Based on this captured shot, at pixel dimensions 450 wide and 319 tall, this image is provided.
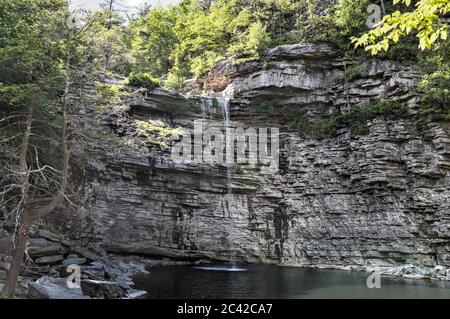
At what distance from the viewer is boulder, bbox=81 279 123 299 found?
11.0 meters

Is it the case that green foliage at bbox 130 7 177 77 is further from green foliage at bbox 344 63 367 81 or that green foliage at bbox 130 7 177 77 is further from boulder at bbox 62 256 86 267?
boulder at bbox 62 256 86 267

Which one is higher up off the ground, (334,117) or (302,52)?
(302,52)

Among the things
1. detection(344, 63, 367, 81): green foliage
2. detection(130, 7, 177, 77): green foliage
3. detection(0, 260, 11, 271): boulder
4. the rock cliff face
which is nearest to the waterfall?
the rock cliff face

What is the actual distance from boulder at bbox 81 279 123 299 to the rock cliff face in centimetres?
815

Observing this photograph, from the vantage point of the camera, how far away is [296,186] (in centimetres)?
2203

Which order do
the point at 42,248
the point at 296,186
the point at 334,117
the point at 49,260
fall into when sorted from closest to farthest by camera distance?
1. the point at 49,260
2. the point at 42,248
3. the point at 296,186
4. the point at 334,117

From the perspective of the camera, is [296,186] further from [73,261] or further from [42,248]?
[42,248]

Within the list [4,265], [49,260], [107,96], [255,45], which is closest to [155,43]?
[255,45]

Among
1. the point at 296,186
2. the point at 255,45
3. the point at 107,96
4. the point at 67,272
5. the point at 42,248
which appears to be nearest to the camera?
the point at 107,96

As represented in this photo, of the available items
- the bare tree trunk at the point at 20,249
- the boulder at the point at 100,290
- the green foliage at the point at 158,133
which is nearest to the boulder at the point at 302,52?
the green foliage at the point at 158,133

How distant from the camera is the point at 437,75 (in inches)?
733

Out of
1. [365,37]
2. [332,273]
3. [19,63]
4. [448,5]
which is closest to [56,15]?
[19,63]

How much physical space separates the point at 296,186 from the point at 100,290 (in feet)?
45.1
